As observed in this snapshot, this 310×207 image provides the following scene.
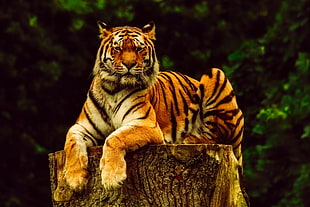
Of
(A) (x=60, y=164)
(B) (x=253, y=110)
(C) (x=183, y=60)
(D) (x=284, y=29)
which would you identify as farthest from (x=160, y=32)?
(A) (x=60, y=164)

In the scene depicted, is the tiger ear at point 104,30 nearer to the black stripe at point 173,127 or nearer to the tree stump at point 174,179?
the black stripe at point 173,127

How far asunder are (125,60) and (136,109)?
1.66ft

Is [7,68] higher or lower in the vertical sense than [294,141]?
higher

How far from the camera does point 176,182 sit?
25.6 feet

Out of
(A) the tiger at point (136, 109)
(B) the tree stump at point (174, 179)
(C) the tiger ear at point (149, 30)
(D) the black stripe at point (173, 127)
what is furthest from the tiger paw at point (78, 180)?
(C) the tiger ear at point (149, 30)

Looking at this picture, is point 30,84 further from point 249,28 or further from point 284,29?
point 284,29

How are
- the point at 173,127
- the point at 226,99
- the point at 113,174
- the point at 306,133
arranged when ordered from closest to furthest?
the point at 113,174, the point at 173,127, the point at 226,99, the point at 306,133

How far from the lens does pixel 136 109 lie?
28.8 feet

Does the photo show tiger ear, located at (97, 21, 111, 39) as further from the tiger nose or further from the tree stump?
the tree stump

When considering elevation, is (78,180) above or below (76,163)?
below

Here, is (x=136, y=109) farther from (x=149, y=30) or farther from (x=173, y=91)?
(x=173, y=91)

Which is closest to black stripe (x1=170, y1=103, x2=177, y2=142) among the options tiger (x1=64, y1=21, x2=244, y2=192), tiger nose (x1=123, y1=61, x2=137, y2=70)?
tiger (x1=64, y1=21, x2=244, y2=192)

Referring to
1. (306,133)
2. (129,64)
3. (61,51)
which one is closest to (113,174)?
(129,64)

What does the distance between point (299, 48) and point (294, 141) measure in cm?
166
